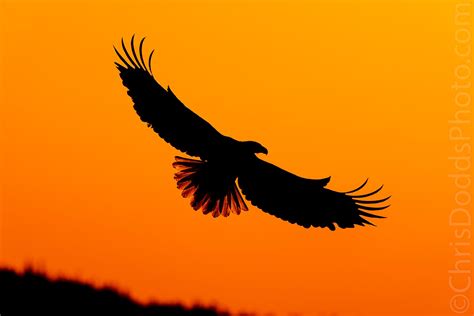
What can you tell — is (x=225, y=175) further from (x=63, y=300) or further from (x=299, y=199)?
(x=63, y=300)

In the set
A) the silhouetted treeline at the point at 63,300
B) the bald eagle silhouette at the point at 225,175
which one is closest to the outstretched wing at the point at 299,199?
the bald eagle silhouette at the point at 225,175

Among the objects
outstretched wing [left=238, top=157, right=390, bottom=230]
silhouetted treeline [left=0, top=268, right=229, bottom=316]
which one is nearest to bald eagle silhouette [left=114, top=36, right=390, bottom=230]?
outstretched wing [left=238, top=157, right=390, bottom=230]

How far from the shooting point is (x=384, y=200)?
5.30 meters

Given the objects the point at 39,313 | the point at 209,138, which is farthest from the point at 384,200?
the point at 39,313

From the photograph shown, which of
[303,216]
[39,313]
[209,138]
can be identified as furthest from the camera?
[303,216]

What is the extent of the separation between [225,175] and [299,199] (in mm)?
718

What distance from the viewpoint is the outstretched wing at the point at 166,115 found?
505 cm

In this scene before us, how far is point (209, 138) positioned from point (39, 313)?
6.41 feet

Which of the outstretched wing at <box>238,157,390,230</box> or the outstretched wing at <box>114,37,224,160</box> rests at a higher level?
the outstretched wing at <box>114,37,224,160</box>

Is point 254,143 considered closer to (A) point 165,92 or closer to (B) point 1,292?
(A) point 165,92

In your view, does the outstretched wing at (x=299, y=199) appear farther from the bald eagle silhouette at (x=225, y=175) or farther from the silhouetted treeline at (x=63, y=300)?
the silhouetted treeline at (x=63, y=300)

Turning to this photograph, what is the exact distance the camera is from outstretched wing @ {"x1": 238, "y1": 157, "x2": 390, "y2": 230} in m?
5.18

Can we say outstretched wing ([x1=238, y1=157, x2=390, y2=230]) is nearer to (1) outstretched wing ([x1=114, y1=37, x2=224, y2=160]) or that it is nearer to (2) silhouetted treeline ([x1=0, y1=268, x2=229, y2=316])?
(1) outstretched wing ([x1=114, y1=37, x2=224, y2=160])

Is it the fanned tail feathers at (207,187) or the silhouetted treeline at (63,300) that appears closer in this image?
the silhouetted treeline at (63,300)
